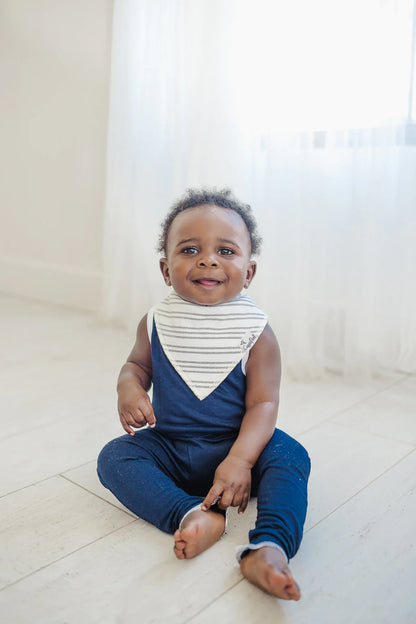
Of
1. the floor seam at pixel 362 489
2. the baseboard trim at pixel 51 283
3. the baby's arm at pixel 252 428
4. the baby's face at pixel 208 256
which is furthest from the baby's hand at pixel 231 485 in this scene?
the baseboard trim at pixel 51 283

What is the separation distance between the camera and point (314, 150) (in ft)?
4.98

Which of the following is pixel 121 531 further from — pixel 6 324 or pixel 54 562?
pixel 6 324

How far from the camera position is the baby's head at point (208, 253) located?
0.91m

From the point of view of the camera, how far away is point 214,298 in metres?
0.93

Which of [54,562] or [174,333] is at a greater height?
[174,333]

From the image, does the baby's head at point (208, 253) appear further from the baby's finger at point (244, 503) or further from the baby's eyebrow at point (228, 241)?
the baby's finger at point (244, 503)

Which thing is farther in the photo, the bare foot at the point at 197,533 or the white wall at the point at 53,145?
the white wall at the point at 53,145

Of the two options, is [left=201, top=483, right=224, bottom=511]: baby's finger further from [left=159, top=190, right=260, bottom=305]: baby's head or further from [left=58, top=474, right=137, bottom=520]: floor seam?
[left=159, top=190, right=260, bottom=305]: baby's head

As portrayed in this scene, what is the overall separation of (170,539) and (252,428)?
0.18 meters

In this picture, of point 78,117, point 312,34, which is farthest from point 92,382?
point 78,117

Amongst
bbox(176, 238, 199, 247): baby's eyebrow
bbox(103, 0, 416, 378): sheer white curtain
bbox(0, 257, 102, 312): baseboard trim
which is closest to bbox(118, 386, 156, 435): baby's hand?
bbox(176, 238, 199, 247): baby's eyebrow

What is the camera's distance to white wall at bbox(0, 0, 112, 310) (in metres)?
2.25

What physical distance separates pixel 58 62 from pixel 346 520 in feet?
6.81

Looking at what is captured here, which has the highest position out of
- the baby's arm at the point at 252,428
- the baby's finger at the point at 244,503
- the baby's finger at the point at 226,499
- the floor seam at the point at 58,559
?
the baby's arm at the point at 252,428
